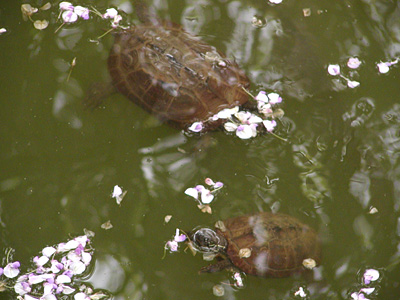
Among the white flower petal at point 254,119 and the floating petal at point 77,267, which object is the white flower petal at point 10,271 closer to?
the floating petal at point 77,267

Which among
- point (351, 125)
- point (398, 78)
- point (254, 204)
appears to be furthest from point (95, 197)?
point (398, 78)

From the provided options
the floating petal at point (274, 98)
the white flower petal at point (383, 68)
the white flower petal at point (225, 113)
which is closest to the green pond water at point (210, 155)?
the white flower petal at point (383, 68)

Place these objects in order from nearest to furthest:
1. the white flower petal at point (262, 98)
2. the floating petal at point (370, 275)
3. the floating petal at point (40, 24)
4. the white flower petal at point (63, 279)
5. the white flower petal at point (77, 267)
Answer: the white flower petal at point (63, 279) < the white flower petal at point (77, 267) < the floating petal at point (370, 275) < the white flower petal at point (262, 98) < the floating petal at point (40, 24)

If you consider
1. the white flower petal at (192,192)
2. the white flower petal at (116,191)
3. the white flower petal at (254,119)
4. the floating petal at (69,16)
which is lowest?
the white flower petal at (116,191)

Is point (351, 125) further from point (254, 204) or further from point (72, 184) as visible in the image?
point (72, 184)

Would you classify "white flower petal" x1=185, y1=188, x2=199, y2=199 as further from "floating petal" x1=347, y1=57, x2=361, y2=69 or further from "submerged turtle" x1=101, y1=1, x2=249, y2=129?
"floating petal" x1=347, y1=57, x2=361, y2=69

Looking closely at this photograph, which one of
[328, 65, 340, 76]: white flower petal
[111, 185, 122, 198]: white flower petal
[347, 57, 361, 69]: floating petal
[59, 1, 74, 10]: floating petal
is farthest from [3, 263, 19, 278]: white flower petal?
[347, 57, 361, 69]: floating petal
